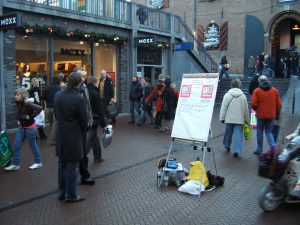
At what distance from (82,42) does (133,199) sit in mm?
10065

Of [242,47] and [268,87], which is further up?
[242,47]

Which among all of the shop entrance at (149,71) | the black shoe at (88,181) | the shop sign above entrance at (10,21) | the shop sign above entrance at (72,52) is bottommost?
the black shoe at (88,181)

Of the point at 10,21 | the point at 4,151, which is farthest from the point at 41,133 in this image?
the point at 4,151

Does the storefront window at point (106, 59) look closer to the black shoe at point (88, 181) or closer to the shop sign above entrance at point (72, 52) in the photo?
the shop sign above entrance at point (72, 52)

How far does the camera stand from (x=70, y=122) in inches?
208

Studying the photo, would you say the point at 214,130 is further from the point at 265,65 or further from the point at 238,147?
the point at 265,65

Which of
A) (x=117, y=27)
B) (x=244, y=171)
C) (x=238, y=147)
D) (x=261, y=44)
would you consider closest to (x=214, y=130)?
(x=238, y=147)

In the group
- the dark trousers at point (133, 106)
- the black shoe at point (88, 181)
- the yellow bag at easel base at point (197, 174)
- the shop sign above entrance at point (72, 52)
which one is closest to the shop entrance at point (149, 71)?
the shop sign above entrance at point (72, 52)

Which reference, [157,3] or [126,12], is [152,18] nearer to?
[126,12]

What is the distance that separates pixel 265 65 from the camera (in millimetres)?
22922

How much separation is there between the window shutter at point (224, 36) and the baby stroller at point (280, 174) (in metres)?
23.0

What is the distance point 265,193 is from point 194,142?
1498mm

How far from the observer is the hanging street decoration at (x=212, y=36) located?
27734 millimetres

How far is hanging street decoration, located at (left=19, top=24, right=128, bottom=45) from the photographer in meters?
12.2
